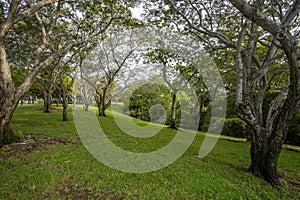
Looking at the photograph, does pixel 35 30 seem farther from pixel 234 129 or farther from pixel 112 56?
pixel 234 129

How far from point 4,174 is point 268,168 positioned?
5817 mm

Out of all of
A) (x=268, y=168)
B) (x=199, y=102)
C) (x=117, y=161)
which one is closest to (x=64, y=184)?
(x=117, y=161)

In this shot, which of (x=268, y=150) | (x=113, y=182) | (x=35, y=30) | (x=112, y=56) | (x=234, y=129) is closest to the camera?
(x=113, y=182)

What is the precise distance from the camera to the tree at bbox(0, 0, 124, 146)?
15.5ft

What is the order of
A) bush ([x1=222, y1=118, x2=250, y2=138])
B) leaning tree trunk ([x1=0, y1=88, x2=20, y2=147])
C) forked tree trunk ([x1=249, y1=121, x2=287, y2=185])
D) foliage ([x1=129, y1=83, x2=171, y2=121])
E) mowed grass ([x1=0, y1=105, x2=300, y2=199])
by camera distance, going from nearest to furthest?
mowed grass ([x1=0, y1=105, x2=300, y2=199]) < forked tree trunk ([x1=249, y1=121, x2=287, y2=185]) < leaning tree trunk ([x1=0, y1=88, x2=20, y2=147]) < bush ([x1=222, y1=118, x2=250, y2=138]) < foliage ([x1=129, y1=83, x2=171, y2=121])

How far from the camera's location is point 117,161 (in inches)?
179

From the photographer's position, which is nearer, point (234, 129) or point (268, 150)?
point (268, 150)

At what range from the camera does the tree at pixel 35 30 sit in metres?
4.73

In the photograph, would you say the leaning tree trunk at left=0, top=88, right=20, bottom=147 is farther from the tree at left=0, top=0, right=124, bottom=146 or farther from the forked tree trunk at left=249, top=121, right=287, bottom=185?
the forked tree trunk at left=249, top=121, right=287, bottom=185

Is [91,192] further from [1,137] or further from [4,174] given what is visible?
[1,137]

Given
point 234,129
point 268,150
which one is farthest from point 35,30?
point 234,129

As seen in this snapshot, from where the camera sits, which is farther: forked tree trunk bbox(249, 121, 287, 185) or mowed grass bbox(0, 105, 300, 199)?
forked tree trunk bbox(249, 121, 287, 185)

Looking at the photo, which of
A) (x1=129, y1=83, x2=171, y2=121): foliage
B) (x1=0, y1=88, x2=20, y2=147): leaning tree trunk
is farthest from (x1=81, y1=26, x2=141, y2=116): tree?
(x1=0, y1=88, x2=20, y2=147): leaning tree trunk

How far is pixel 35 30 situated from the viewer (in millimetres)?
8914
